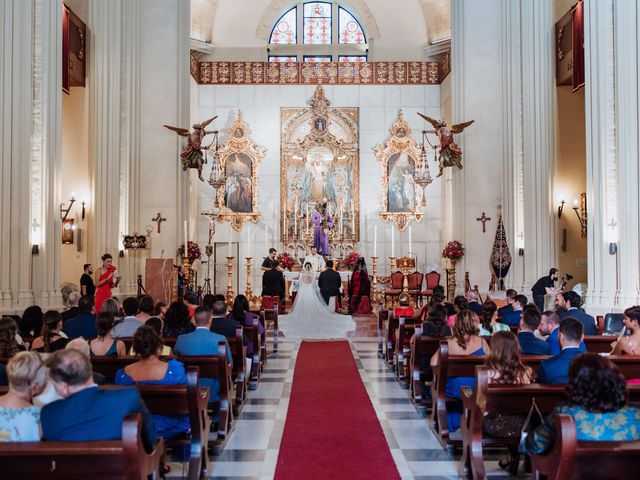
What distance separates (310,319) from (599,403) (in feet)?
40.6

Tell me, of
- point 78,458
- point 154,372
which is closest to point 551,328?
point 154,372

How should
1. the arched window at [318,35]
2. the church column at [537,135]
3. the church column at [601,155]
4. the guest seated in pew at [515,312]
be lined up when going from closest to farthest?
the guest seated in pew at [515,312] → the church column at [601,155] → the church column at [537,135] → the arched window at [318,35]

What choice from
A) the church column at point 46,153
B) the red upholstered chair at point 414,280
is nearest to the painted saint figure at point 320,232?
the red upholstered chair at point 414,280

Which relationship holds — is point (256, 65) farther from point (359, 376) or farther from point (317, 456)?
point (317, 456)

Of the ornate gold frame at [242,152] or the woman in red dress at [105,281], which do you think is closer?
the woman in red dress at [105,281]

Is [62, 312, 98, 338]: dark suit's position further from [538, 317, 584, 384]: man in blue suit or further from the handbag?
[538, 317, 584, 384]: man in blue suit

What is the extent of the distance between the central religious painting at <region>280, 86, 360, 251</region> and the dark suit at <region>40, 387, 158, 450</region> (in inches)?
805

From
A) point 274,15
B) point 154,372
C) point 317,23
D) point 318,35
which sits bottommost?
point 154,372

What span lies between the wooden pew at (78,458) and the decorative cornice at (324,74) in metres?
22.3

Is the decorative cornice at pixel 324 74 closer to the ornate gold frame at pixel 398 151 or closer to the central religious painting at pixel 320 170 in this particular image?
the central religious painting at pixel 320 170

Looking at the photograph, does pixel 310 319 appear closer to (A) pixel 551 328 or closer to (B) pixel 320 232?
(B) pixel 320 232

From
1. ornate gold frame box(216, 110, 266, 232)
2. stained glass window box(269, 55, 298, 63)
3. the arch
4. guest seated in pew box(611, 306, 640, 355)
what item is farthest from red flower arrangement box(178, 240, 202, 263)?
guest seated in pew box(611, 306, 640, 355)

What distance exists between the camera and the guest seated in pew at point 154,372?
544 centimetres

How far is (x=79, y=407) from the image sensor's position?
381cm
